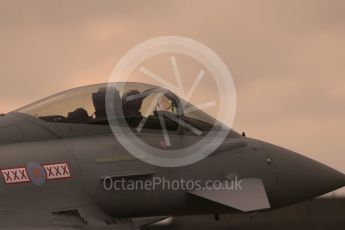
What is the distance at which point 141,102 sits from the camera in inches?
669

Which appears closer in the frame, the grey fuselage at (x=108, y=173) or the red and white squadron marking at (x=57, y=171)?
the grey fuselage at (x=108, y=173)

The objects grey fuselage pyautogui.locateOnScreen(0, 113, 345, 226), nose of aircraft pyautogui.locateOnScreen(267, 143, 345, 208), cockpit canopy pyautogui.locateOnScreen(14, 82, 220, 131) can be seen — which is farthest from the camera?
nose of aircraft pyautogui.locateOnScreen(267, 143, 345, 208)

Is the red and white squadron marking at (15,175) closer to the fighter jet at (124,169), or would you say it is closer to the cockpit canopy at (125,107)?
the fighter jet at (124,169)

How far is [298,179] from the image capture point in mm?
17234

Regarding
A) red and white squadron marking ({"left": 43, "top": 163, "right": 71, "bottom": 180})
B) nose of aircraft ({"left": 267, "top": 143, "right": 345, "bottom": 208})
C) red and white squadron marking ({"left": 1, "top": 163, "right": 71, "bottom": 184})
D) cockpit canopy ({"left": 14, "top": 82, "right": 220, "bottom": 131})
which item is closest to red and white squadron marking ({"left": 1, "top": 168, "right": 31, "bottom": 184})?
red and white squadron marking ({"left": 1, "top": 163, "right": 71, "bottom": 184})

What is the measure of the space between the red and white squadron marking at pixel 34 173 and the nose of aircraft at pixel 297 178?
155 inches

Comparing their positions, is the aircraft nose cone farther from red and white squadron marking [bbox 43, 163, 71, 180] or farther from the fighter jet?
red and white squadron marking [bbox 43, 163, 71, 180]

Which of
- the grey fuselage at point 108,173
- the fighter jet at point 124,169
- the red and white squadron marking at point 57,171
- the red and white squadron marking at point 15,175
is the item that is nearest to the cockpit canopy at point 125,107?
the fighter jet at point 124,169

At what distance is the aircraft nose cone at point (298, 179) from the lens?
56.3 ft

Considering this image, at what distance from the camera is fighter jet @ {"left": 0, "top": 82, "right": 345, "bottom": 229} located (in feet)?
49.9

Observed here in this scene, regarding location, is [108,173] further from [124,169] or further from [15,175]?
[15,175]

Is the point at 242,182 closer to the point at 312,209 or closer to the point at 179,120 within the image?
the point at 179,120

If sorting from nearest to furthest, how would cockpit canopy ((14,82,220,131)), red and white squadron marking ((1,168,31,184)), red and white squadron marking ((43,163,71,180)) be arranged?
red and white squadron marking ((1,168,31,184)) → red and white squadron marking ((43,163,71,180)) → cockpit canopy ((14,82,220,131))

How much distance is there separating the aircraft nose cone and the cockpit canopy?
4.89 ft
